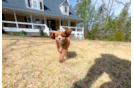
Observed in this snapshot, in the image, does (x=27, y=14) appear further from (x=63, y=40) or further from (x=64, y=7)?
(x=63, y=40)

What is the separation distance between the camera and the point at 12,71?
6.52ft

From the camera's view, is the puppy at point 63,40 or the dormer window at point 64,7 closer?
the puppy at point 63,40

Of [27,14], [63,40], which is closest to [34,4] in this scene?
[27,14]

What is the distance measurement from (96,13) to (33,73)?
24946 millimetres

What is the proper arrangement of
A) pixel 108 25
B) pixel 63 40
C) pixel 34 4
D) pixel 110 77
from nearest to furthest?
pixel 110 77
pixel 63 40
pixel 34 4
pixel 108 25

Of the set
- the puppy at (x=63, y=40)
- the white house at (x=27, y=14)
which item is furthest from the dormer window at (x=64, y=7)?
the puppy at (x=63, y=40)

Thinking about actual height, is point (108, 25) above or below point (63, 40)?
above

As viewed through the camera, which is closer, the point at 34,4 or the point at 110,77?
the point at 110,77

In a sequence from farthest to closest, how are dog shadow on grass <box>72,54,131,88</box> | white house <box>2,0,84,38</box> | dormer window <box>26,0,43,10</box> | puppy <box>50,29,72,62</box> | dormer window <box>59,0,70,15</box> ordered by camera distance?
1. dormer window <box>59,0,70,15</box>
2. dormer window <box>26,0,43,10</box>
3. white house <box>2,0,84,38</box>
4. puppy <box>50,29,72,62</box>
5. dog shadow on grass <box>72,54,131,88</box>

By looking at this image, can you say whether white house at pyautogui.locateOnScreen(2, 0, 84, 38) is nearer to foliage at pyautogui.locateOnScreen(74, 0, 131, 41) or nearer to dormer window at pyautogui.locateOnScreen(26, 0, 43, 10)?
dormer window at pyautogui.locateOnScreen(26, 0, 43, 10)

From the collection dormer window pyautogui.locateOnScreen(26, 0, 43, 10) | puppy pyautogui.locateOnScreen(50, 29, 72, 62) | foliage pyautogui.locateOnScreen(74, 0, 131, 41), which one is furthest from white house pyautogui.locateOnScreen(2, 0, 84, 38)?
puppy pyautogui.locateOnScreen(50, 29, 72, 62)

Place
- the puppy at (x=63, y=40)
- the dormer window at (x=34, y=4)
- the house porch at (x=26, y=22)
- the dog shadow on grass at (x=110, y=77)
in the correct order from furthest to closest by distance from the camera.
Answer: the dormer window at (x=34, y=4) → the house porch at (x=26, y=22) → the puppy at (x=63, y=40) → the dog shadow on grass at (x=110, y=77)

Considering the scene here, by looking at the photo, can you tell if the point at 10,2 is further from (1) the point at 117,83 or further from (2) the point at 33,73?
(1) the point at 117,83

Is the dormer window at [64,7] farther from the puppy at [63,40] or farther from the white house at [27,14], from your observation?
the puppy at [63,40]
